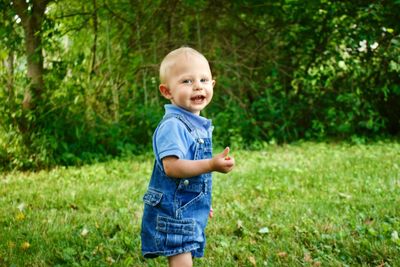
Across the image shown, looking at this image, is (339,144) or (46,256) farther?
(339,144)

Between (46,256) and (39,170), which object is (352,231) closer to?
(46,256)

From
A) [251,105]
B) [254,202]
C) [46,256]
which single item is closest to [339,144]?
[251,105]

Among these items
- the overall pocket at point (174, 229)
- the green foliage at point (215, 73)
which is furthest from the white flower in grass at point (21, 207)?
the overall pocket at point (174, 229)

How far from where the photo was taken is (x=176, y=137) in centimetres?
230

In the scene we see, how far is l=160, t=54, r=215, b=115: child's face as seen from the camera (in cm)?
241

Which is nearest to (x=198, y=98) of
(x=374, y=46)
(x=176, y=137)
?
(x=176, y=137)

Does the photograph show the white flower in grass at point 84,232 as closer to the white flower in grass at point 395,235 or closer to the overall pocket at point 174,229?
the overall pocket at point 174,229

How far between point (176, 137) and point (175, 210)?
341 mm

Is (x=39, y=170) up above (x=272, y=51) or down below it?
below

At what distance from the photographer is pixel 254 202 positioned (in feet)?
14.2

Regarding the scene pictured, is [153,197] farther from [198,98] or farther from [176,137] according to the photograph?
[198,98]

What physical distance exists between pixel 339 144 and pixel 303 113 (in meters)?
0.99

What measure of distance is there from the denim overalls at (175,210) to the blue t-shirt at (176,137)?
0.03 metres

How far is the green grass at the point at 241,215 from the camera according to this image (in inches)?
124
